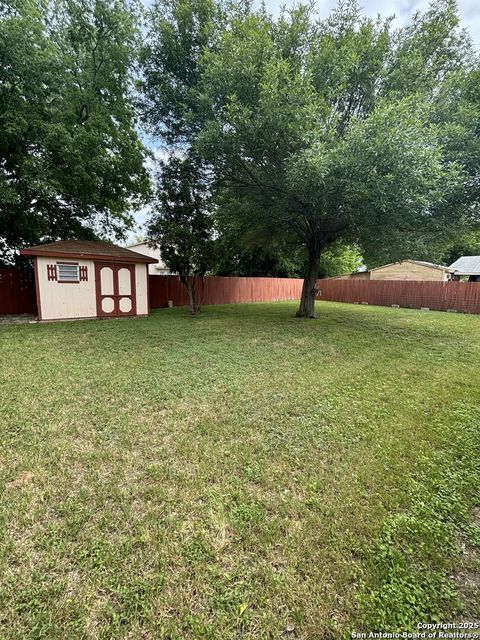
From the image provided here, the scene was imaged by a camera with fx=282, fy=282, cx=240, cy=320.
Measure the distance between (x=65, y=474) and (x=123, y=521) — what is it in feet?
2.32

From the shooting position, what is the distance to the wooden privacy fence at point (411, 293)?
13.2 m

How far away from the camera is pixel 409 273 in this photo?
69.9 ft

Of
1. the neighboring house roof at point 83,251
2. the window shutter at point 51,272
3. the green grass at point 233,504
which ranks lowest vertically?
the green grass at point 233,504

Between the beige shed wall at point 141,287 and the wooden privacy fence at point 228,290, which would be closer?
the beige shed wall at point 141,287

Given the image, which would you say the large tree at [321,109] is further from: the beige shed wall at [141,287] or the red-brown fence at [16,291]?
the red-brown fence at [16,291]

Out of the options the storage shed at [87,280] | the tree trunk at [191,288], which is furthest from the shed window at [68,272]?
the tree trunk at [191,288]

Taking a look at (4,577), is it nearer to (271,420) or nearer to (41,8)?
(271,420)

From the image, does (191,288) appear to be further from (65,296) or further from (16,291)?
(16,291)

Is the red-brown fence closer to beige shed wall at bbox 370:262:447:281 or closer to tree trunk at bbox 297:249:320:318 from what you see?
tree trunk at bbox 297:249:320:318

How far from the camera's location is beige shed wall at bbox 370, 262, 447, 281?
1986cm

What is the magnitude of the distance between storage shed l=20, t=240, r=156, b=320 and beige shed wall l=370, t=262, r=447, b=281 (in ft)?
62.8

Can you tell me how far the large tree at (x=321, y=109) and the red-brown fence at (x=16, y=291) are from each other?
7.26m

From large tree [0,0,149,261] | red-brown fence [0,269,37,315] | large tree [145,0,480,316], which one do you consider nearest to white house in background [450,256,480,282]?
large tree [145,0,480,316]

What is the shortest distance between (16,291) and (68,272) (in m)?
3.28
